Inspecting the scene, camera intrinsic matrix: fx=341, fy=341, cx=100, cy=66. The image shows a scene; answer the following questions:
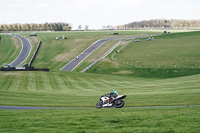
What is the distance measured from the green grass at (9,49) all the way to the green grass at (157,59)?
3679 centimetres

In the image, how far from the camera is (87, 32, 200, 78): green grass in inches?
3227

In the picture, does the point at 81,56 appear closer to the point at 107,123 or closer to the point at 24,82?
the point at 24,82

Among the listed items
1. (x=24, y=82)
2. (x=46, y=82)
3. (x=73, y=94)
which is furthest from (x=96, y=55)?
(x=73, y=94)

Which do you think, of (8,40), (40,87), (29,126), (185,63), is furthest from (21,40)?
(29,126)

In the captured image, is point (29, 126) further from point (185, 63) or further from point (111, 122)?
point (185, 63)

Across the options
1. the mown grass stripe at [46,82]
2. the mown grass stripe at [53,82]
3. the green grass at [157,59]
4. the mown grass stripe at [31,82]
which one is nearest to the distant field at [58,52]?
the green grass at [157,59]

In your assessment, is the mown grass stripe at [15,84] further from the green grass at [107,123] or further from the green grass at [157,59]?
the green grass at [157,59]

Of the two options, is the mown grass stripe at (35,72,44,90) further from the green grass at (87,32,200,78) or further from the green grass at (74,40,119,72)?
the green grass at (74,40,119,72)

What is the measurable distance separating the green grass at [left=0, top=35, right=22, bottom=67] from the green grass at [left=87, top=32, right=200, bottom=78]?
121 feet

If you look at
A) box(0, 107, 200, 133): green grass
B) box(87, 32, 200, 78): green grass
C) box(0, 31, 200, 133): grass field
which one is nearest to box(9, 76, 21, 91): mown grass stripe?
box(0, 31, 200, 133): grass field

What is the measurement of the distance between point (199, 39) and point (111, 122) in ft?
360

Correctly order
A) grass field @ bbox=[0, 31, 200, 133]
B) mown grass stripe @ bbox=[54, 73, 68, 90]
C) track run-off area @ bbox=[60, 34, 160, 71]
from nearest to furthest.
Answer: grass field @ bbox=[0, 31, 200, 133], mown grass stripe @ bbox=[54, 73, 68, 90], track run-off area @ bbox=[60, 34, 160, 71]

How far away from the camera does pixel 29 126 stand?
71.5ft

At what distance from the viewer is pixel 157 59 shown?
96750 millimetres
